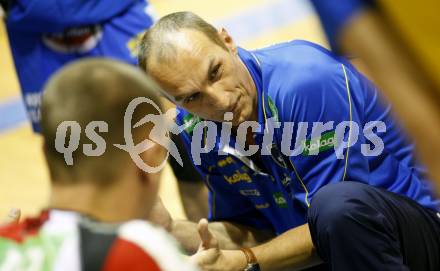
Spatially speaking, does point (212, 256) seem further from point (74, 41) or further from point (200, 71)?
point (74, 41)

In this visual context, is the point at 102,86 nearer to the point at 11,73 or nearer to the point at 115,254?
the point at 115,254

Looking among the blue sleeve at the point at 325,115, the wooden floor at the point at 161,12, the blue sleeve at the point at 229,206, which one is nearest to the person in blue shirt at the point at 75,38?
the wooden floor at the point at 161,12

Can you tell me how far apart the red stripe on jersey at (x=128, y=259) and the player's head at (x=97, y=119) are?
0.31 feet

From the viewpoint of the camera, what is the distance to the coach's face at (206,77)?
1822 mm

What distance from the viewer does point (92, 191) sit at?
118 centimetres

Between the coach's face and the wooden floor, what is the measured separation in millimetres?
539

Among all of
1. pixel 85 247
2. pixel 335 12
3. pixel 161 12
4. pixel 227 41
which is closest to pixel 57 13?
pixel 227 41

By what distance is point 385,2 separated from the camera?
30.5 inches

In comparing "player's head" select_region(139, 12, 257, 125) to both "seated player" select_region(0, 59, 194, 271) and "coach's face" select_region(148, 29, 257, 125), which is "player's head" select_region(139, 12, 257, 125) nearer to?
"coach's face" select_region(148, 29, 257, 125)

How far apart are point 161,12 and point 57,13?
3.04m

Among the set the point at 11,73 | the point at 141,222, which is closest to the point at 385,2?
the point at 141,222

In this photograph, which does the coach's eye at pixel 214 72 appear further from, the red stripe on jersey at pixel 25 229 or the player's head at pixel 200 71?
the red stripe on jersey at pixel 25 229

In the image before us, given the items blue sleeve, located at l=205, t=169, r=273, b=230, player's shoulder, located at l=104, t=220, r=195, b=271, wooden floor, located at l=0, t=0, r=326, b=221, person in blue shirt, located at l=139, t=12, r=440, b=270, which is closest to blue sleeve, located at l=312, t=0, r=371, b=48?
player's shoulder, located at l=104, t=220, r=195, b=271

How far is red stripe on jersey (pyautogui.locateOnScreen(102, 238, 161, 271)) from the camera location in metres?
1.13
